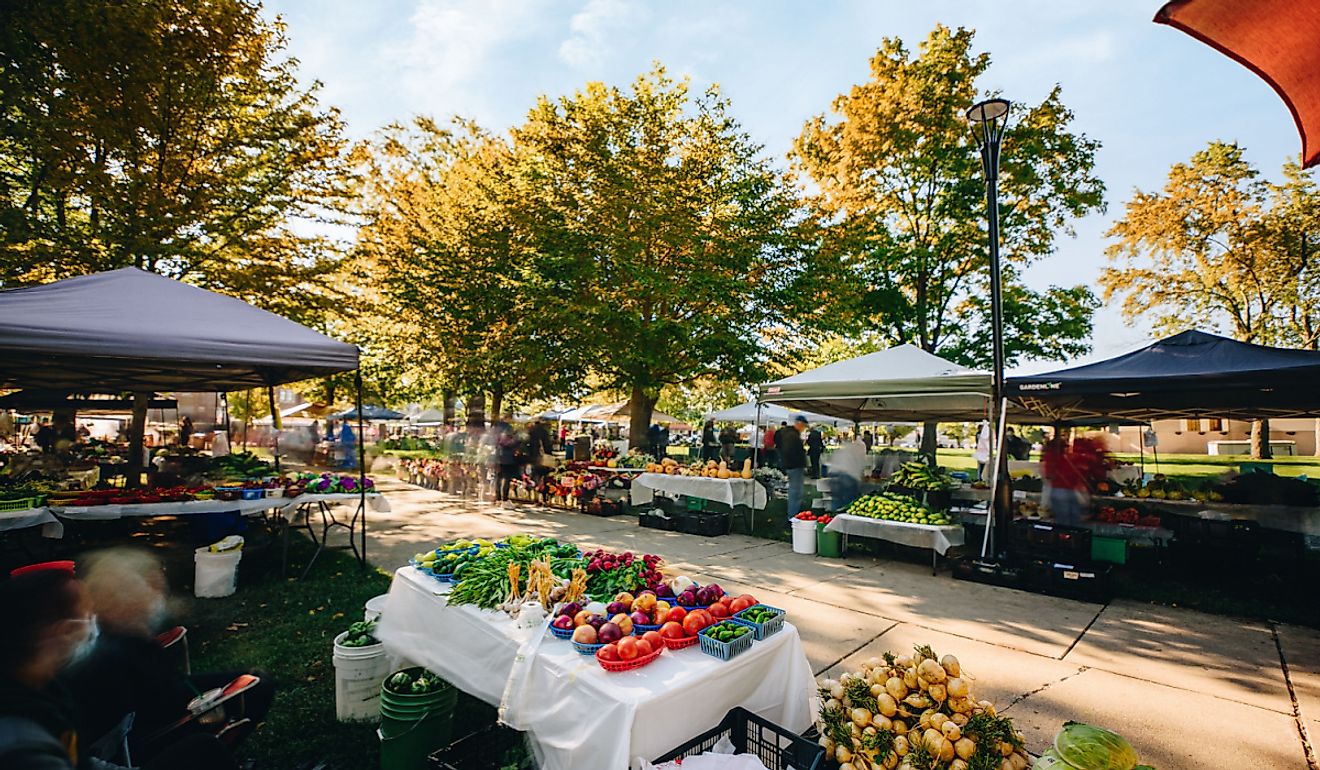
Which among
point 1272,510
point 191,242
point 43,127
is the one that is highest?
point 43,127

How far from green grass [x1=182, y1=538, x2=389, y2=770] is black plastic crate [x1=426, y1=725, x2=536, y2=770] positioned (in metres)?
0.93

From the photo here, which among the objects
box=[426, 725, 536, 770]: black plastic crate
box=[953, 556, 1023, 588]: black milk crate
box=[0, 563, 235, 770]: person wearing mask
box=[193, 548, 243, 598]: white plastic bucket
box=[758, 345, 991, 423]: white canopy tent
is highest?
box=[758, 345, 991, 423]: white canopy tent

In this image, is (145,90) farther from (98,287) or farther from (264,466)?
(264,466)

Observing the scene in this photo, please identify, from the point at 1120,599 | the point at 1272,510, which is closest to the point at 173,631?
the point at 1120,599

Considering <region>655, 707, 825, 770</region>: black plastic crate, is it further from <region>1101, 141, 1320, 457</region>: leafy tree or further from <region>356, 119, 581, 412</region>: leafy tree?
<region>1101, 141, 1320, 457</region>: leafy tree

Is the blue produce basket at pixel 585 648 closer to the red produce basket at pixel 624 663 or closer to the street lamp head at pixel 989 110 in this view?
the red produce basket at pixel 624 663

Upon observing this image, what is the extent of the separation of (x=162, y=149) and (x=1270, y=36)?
14.8 m

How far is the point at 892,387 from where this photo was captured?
30.1 feet

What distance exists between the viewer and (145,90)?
10.2 metres

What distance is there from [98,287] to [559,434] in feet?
80.6

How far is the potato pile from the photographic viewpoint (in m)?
2.41

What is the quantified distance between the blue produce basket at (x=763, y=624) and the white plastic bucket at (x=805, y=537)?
6563 mm

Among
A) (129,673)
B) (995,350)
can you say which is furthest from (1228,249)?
(129,673)

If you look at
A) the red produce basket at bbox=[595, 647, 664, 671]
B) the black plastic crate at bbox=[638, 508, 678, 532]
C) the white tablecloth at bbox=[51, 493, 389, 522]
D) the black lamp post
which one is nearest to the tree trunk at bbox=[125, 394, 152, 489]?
the white tablecloth at bbox=[51, 493, 389, 522]
